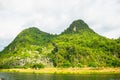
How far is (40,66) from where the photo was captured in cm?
→ 19400

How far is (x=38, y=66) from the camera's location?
194 m

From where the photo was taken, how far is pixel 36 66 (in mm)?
195750

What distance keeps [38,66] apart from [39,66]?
89 centimetres

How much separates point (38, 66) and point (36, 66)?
82.0 inches

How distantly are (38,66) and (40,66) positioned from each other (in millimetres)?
1661

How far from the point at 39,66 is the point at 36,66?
296 centimetres

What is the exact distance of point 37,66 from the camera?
194625mm

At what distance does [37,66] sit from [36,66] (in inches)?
56.4

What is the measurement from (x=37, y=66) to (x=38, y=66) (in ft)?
2.60
